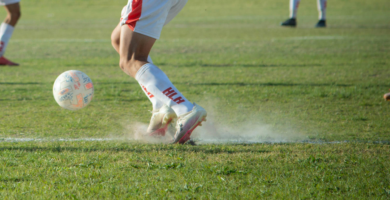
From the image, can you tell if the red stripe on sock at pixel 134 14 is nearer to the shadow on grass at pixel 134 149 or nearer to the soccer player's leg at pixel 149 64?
the soccer player's leg at pixel 149 64

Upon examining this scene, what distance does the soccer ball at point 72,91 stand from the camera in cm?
379

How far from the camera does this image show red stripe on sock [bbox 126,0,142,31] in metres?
3.38

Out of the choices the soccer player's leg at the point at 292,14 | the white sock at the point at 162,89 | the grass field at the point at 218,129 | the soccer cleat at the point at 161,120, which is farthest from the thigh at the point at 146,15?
the soccer player's leg at the point at 292,14

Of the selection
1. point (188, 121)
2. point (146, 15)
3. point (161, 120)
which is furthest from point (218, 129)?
point (146, 15)

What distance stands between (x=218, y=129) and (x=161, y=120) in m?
0.63

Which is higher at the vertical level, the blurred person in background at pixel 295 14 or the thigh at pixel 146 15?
the thigh at pixel 146 15

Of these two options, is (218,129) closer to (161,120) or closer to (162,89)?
(161,120)

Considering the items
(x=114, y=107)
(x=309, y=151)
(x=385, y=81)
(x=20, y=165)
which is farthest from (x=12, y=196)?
A: (x=385, y=81)

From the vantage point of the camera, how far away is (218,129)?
4008 millimetres

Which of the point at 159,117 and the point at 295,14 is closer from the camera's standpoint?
the point at 159,117

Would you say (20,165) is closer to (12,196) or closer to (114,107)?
(12,196)

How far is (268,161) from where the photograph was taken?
2.93 metres

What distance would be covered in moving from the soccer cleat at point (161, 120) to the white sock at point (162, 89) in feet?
0.68

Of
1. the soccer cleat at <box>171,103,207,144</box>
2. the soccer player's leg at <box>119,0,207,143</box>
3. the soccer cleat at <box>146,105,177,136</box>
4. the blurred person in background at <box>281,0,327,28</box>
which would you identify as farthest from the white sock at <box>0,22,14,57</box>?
the blurred person in background at <box>281,0,327,28</box>
